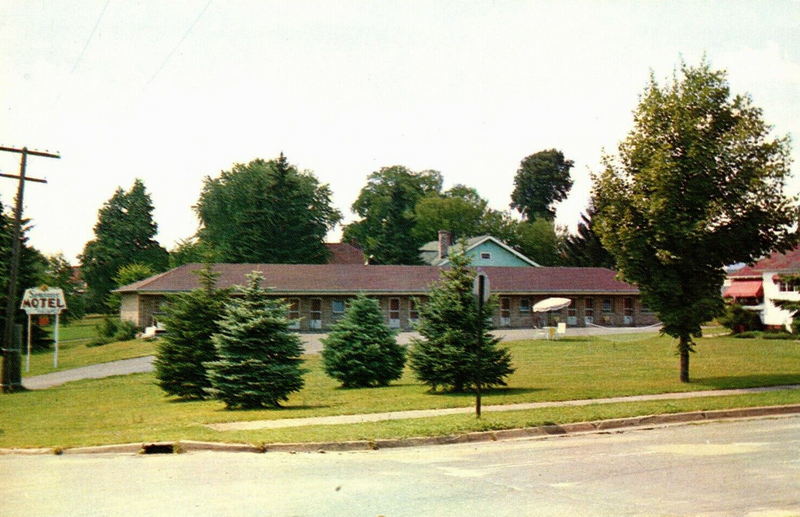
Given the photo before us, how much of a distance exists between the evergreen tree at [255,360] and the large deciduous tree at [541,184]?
9549 cm

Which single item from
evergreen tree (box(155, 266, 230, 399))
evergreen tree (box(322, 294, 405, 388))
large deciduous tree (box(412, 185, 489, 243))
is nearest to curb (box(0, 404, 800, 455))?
evergreen tree (box(155, 266, 230, 399))

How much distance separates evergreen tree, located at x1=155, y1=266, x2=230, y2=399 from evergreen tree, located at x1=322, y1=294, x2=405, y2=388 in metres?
3.78

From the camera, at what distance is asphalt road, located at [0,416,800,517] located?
7.98m

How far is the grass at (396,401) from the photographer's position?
14047 mm

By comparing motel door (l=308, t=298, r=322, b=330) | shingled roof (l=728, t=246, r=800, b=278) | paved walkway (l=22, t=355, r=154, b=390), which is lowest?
paved walkway (l=22, t=355, r=154, b=390)

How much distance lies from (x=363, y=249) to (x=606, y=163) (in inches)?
3206

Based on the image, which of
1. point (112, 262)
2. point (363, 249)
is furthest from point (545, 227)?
point (112, 262)

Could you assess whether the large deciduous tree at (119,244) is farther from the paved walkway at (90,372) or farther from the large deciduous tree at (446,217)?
the paved walkway at (90,372)

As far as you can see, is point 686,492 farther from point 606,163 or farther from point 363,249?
point 363,249

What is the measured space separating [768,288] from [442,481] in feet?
156

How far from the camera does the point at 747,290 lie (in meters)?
52.4

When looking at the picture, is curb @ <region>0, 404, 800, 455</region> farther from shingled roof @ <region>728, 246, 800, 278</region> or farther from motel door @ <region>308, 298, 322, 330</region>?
motel door @ <region>308, 298, 322, 330</region>

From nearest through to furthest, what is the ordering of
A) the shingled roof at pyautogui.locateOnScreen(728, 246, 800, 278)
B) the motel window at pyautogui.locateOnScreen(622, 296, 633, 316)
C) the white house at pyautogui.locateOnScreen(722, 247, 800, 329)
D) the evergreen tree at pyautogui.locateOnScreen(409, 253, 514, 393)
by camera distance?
the evergreen tree at pyautogui.locateOnScreen(409, 253, 514, 393) < the white house at pyautogui.locateOnScreen(722, 247, 800, 329) < the shingled roof at pyautogui.locateOnScreen(728, 246, 800, 278) < the motel window at pyautogui.locateOnScreen(622, 296, 633, 316)

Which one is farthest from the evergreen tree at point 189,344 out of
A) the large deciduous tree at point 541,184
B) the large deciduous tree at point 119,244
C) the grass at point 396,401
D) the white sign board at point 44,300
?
the large deciduous tree at point 541,184
